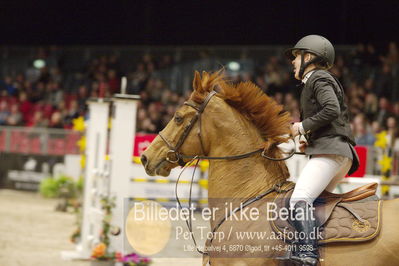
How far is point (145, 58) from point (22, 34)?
5.53 meters

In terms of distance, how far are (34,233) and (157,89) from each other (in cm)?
786

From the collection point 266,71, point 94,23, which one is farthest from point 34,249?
point 94,23

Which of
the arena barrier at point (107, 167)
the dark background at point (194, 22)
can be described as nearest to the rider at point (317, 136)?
the arena barrier at point (107, 167)

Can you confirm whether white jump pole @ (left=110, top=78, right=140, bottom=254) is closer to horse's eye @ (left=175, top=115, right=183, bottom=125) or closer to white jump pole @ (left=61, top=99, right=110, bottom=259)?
white jump pole @ (left=61, top=99, right=110, bottom=259)

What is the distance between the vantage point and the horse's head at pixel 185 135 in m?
4.05

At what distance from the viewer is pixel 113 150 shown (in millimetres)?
6414

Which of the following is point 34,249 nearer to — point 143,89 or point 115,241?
point 115,241

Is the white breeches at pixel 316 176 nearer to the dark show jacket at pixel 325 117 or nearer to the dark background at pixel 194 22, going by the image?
the dark show jacket at pixel 325 117

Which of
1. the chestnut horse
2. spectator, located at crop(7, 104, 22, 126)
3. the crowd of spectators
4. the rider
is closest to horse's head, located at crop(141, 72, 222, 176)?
the chestnut horse

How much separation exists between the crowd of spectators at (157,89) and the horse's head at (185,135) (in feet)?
19.4

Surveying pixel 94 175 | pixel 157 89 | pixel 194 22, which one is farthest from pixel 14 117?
pixel 94 175

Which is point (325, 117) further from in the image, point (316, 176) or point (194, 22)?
point (194, 22)

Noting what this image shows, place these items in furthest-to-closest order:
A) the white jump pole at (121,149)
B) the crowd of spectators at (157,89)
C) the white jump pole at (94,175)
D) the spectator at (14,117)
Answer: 1. the spectator at (14,117)
2. the crowd of spectators at (157,89)
3. the white jump pole at (94,175)
4. the white jump pole at (121,149)

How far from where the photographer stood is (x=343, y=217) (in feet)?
12.1
